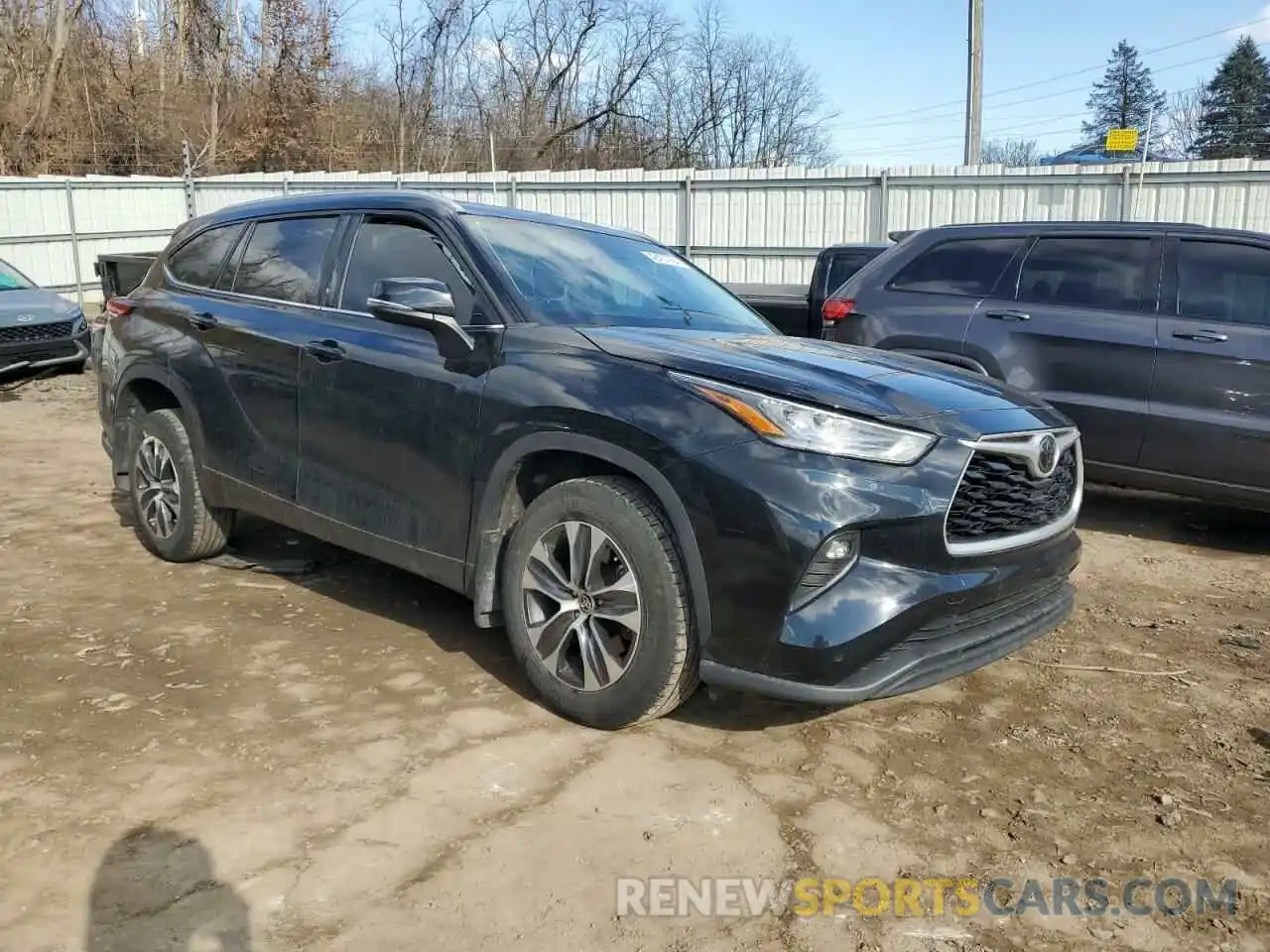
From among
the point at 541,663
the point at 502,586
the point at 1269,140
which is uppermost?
the point at 1269,140

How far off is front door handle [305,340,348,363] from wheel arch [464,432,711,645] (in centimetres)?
99

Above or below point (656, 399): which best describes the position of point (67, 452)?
below

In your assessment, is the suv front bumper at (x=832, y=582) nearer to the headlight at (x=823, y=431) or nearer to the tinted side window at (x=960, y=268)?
the headlight at (x=823, y=431)

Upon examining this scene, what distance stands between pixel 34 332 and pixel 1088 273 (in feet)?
35.7

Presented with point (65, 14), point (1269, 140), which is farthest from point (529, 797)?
point (1269, 140)

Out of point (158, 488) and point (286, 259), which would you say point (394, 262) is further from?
A: point (158, 488)

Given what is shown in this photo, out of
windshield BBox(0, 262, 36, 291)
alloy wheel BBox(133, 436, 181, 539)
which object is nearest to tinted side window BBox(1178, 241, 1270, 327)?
alloy wheel BBox(133, 436, 181, 539)

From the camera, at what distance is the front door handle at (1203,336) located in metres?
5.70

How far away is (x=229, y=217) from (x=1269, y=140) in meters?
47.8

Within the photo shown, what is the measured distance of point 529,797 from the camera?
119 inches

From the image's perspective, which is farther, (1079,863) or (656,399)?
(656,399)

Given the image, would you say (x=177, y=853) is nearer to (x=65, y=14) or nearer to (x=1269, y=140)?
(x=65, y=14)

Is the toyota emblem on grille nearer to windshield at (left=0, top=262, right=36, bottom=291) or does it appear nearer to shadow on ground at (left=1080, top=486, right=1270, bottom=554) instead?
shadow on ground at (left=1080, top=486, right=1270, bottom=554)

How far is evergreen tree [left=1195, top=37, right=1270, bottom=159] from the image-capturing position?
1671 inches
